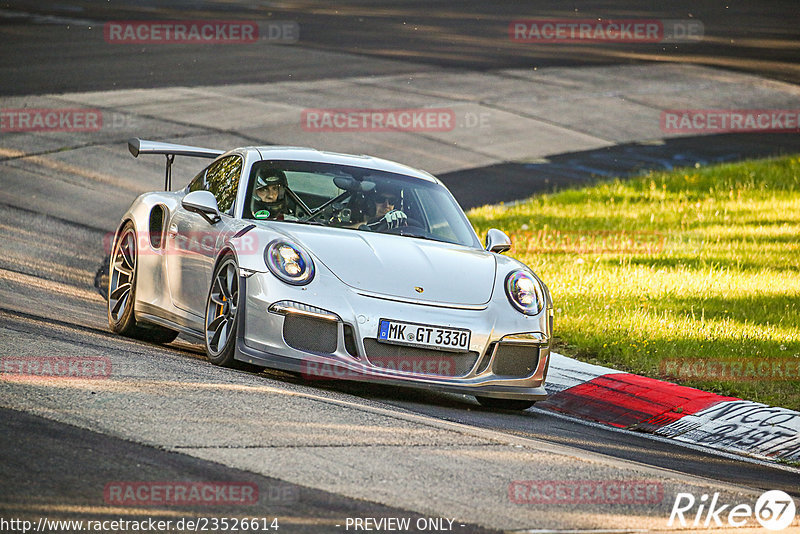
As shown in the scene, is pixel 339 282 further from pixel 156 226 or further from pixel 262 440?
pixel 156 226

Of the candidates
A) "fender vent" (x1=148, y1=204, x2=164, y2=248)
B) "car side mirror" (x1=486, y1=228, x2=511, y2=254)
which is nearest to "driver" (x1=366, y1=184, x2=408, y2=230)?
"car side mirror" (x1=486, y1=228, x2=511, y2=254)

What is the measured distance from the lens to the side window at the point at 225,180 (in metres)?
8.35

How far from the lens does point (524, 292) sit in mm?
7602

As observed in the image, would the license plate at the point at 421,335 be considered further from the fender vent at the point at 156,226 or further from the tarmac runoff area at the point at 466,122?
the tarmac runoff area at the point at 466,122

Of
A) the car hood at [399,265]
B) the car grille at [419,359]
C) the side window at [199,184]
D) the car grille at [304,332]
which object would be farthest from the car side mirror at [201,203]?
the car grille at [419,359]

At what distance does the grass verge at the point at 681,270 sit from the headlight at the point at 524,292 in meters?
1.58

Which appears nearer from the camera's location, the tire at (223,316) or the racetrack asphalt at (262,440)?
the racetrack asphalt at (262,440)

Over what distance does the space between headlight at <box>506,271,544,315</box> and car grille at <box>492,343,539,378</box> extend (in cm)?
24

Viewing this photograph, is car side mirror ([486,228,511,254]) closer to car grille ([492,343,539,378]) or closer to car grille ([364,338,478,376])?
car grille ([492,343,539,378])

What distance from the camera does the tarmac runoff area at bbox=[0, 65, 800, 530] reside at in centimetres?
521

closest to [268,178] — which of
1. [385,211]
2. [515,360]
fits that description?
[385,211]

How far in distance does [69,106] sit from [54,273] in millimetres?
9717

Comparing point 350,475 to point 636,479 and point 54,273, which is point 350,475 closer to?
point 636,479

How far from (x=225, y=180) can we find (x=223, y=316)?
1468 mm
